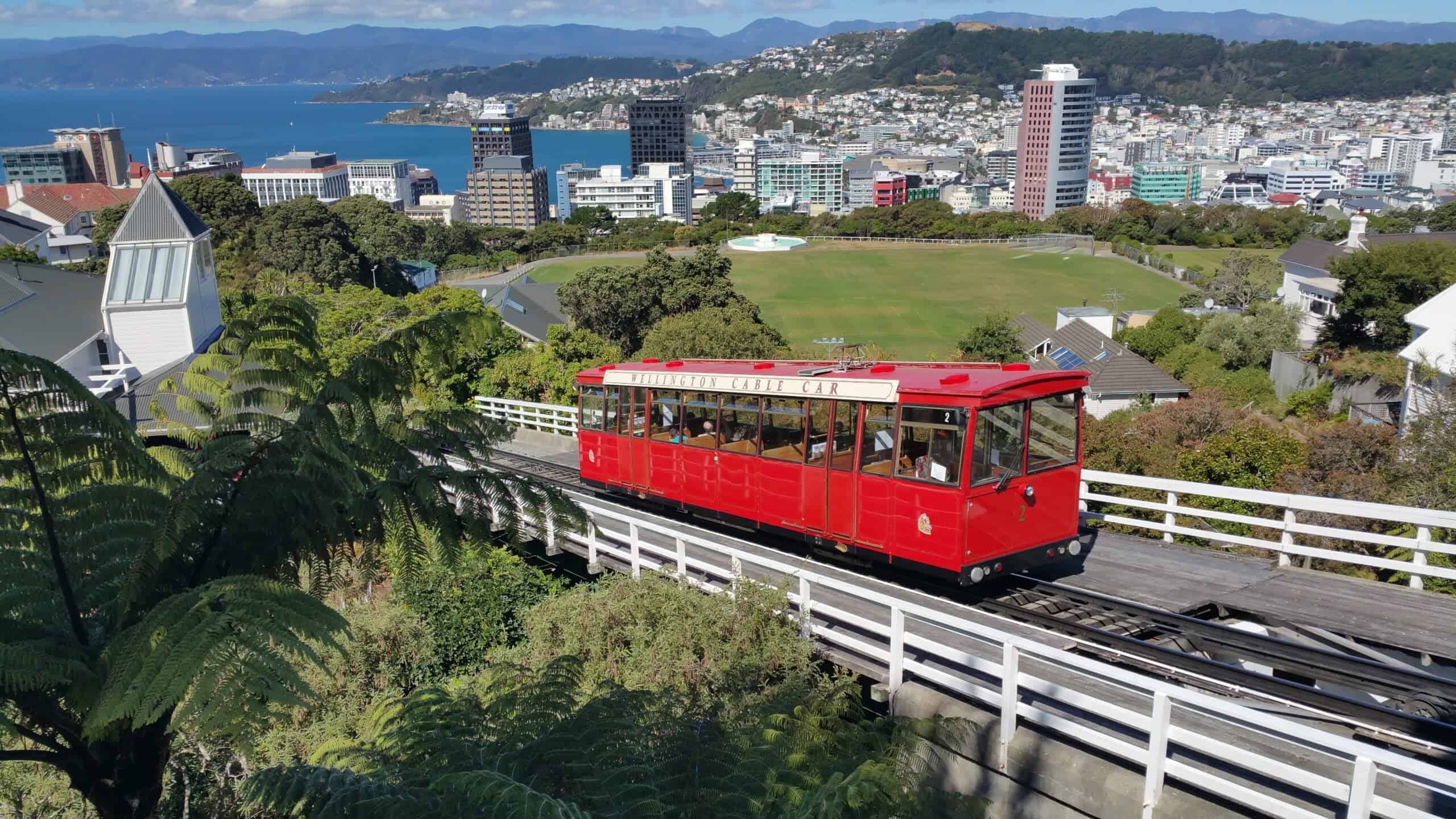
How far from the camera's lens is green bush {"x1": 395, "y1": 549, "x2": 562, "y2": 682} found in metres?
12.8

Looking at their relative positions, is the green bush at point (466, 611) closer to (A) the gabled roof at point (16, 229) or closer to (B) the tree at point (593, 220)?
(A) the gabled roof at point (16, 229)

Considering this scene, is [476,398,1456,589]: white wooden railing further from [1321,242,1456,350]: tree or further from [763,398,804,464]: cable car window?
[1321,242,1456,350]: tree

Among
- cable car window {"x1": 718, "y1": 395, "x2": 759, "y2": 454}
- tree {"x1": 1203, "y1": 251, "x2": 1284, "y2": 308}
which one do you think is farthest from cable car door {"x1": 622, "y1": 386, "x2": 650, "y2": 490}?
tree {"x1": 1203, "y1": 251, "x2": 1284, "y2": 308}

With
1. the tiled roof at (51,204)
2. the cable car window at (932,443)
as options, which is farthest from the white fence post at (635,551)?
the tiled roof at (51,204)

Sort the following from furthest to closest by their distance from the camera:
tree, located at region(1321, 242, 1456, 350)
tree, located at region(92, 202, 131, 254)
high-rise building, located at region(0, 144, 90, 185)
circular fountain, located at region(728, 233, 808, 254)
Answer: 1. high-rise building, located at region(0, 144, 90, 185)
2. circular fountain, located at region(728, 233, 808, 254)
3. tree, located at region(92, 202, 131, 254)
4. tree, located at region(1321, 242, 1456, 350)

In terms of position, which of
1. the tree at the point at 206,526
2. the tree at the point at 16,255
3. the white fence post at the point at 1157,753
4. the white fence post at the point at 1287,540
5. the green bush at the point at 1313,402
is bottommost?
the green bush at the point at 1313,402

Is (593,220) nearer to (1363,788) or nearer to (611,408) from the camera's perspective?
(611,408)

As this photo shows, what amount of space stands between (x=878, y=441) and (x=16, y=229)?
8727 cm

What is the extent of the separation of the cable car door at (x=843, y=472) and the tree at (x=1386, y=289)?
112 feet

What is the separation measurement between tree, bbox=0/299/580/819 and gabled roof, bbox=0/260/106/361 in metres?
27.1

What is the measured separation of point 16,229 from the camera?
252 feet

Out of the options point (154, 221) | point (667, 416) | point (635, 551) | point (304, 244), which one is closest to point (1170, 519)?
point (635, 551)

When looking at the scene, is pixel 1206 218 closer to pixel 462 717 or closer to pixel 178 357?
pixel 178 357

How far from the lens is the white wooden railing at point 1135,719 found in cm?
627
